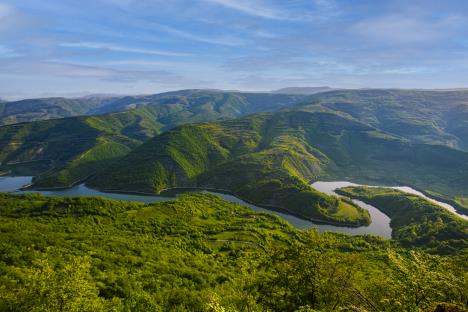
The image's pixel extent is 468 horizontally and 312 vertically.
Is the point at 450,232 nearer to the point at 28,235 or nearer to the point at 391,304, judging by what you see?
the point at 391,304

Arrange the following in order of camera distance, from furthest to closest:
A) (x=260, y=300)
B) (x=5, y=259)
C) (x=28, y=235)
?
(x=28, y=235), (x=5, y=259), (x=260, y=300)

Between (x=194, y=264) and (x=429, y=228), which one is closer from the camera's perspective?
(x=194, y=264)

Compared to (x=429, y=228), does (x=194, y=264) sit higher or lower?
higher

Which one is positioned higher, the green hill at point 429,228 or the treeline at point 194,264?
the treeline at point 194,264

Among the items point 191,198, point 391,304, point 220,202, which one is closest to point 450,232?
point 220,202

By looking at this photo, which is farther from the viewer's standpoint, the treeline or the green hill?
→ the green hill

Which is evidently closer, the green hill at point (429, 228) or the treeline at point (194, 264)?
the treeline at point (194, 264)

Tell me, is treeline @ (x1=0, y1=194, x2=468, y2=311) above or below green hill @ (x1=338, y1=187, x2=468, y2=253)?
above

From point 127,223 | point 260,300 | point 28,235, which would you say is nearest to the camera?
point 260,300
